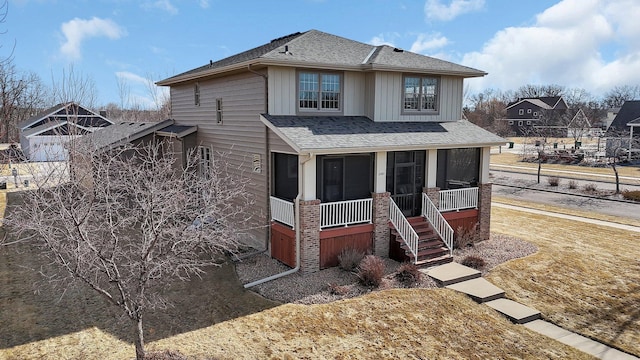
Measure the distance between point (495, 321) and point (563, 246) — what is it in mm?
7078

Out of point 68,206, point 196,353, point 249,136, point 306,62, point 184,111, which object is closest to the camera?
point 68,206

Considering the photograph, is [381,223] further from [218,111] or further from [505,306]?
[218,111]

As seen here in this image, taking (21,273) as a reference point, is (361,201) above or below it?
above

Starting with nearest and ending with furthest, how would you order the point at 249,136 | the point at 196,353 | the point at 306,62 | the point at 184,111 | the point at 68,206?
the point at 68,206, the point at 196,353, the point at 306,62, the point at 249,136, the point at 184,111

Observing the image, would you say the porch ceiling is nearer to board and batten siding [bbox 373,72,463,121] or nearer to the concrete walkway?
board and batten siding [bbox 373,72,463,121]

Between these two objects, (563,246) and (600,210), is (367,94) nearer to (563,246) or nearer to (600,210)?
(563,246)

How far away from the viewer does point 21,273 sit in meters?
12.6

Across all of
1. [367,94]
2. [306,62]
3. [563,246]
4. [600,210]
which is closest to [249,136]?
[306,62]

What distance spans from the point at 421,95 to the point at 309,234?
7194mm

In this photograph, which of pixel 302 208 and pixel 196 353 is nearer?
pixel 196 353

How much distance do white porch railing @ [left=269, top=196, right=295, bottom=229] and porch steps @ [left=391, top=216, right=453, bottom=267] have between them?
10.8 ft

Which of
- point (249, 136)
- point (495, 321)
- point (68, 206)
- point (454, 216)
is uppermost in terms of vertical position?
point (249, 136)

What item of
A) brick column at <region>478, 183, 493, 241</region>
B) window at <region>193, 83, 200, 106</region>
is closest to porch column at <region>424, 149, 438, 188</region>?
brick column at <region>478, 183, 493, 241</region>

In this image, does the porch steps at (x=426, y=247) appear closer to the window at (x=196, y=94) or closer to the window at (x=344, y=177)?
the window at (x=344, y=177)
